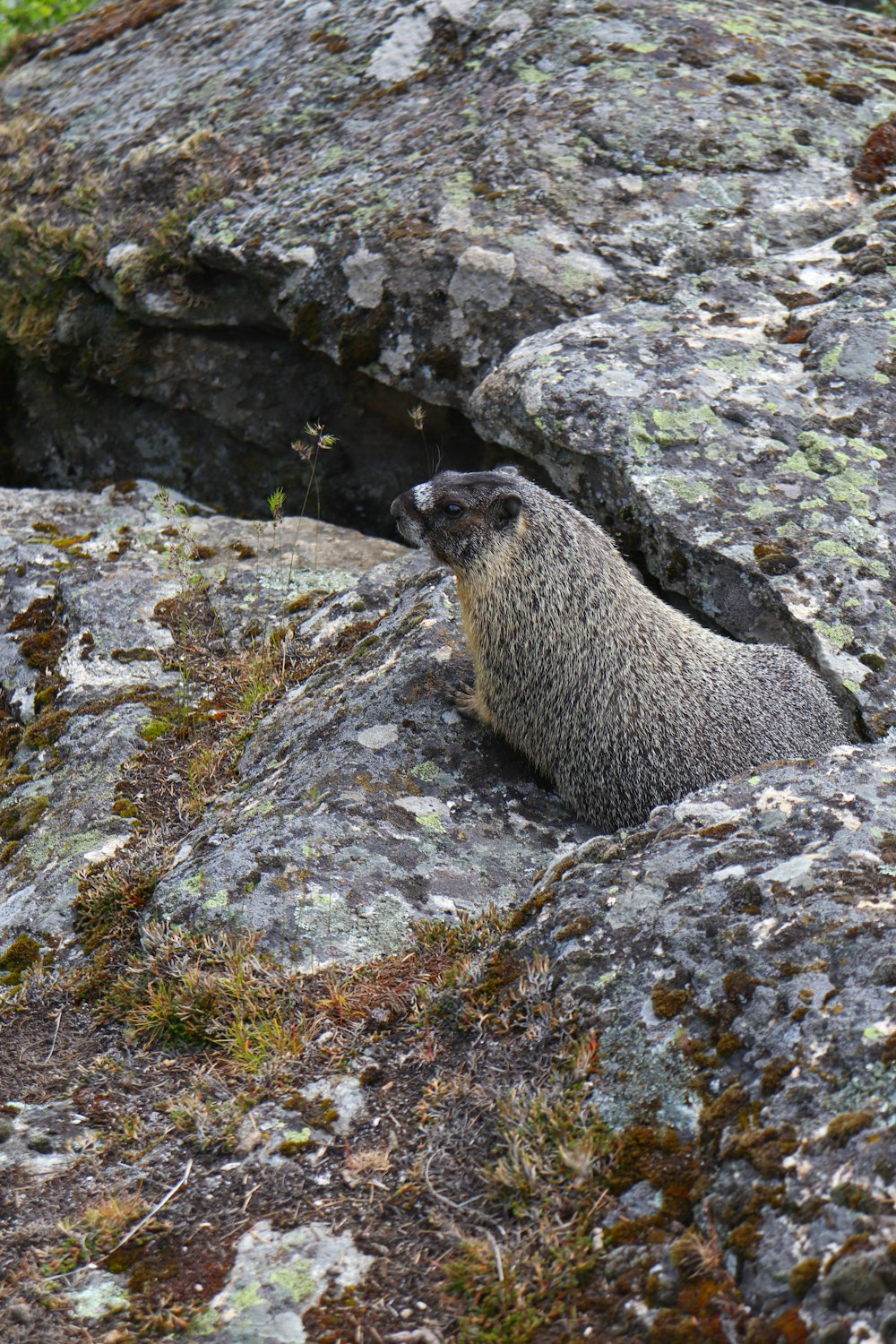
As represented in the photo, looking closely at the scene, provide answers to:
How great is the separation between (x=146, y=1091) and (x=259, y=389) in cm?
714

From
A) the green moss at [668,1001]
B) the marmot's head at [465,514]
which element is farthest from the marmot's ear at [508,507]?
the green moss at [668,1001]

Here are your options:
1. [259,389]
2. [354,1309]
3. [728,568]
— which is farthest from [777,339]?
[354,1309]

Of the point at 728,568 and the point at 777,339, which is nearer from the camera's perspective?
the point at 728,568

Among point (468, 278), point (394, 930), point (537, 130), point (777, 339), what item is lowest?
point (394, 930)

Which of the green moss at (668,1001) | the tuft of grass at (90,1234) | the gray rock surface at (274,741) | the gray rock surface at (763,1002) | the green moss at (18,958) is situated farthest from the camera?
the green moss at (18,958)

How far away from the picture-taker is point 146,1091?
4934 millimetres

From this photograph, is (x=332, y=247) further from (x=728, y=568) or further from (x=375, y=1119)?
(x=375, y=1119)

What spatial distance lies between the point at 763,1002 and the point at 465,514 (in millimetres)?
3952

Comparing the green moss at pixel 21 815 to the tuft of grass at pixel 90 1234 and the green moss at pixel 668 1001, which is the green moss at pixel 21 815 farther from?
the green moss at pixel 668 1001

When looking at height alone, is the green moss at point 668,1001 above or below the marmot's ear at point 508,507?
below

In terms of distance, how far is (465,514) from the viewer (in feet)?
23.7

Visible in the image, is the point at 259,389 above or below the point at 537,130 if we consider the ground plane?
below

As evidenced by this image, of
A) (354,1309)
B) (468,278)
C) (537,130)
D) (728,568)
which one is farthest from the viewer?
(537,130)

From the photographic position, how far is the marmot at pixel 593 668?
6.63m
